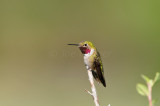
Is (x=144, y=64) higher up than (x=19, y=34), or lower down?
lower down

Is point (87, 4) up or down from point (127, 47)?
up

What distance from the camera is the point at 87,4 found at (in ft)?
44.0

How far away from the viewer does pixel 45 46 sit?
1177 cm

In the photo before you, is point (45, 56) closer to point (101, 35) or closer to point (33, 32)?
point (33, 32)

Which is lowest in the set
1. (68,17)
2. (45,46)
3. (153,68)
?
(153,68)

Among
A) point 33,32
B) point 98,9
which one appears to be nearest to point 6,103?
point 33,32

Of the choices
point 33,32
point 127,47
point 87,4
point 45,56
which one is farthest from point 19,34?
point 127,47

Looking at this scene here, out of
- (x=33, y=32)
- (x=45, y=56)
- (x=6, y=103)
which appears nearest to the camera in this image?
(x=6, y=103)

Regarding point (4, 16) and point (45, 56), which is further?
point (4, 16)

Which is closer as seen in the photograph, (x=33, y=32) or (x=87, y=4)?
(x=33, y=32)

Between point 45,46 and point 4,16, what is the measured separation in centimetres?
255

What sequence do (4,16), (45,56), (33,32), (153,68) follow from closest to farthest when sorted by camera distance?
(153,68)
(45,56)
(33,32)
(4,16)

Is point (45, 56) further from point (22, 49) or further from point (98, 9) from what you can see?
point (98, 9)

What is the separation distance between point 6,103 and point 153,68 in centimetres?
431
